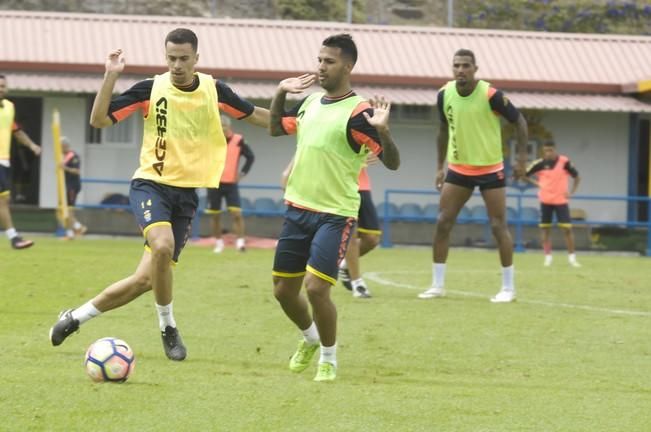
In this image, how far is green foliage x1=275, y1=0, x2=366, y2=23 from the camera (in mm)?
36750

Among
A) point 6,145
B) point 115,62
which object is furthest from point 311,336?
point 6,145

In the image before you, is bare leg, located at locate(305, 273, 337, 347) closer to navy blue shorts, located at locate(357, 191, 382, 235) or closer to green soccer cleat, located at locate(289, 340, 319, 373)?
green soccer cleat, located at locate(289, 340, 319, 373)

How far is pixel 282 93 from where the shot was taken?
→ 848 cm

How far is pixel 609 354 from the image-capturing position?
9.89m

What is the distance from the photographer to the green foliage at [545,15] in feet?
120

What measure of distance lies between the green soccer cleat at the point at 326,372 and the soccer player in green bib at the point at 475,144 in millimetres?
5359

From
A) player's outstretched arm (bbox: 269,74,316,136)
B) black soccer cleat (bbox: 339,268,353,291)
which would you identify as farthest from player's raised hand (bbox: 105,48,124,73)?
black soccer cleat (bbox: 339,268,353,291)

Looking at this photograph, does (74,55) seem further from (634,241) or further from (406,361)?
(406,361)

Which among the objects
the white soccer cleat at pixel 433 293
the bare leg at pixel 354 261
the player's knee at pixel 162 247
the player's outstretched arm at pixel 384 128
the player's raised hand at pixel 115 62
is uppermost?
the player's raised hand at pixel 115 62

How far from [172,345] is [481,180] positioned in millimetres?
5126

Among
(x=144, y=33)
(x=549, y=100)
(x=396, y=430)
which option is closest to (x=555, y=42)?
(x=549, y=100)

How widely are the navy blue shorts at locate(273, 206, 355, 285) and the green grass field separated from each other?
68cm

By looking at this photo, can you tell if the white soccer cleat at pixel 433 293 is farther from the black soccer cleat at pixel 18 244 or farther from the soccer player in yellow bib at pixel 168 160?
the black soccer cleat at pixel 18 244

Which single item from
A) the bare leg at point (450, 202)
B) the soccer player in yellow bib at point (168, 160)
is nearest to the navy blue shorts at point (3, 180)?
the bare leg at point (450, 202)
